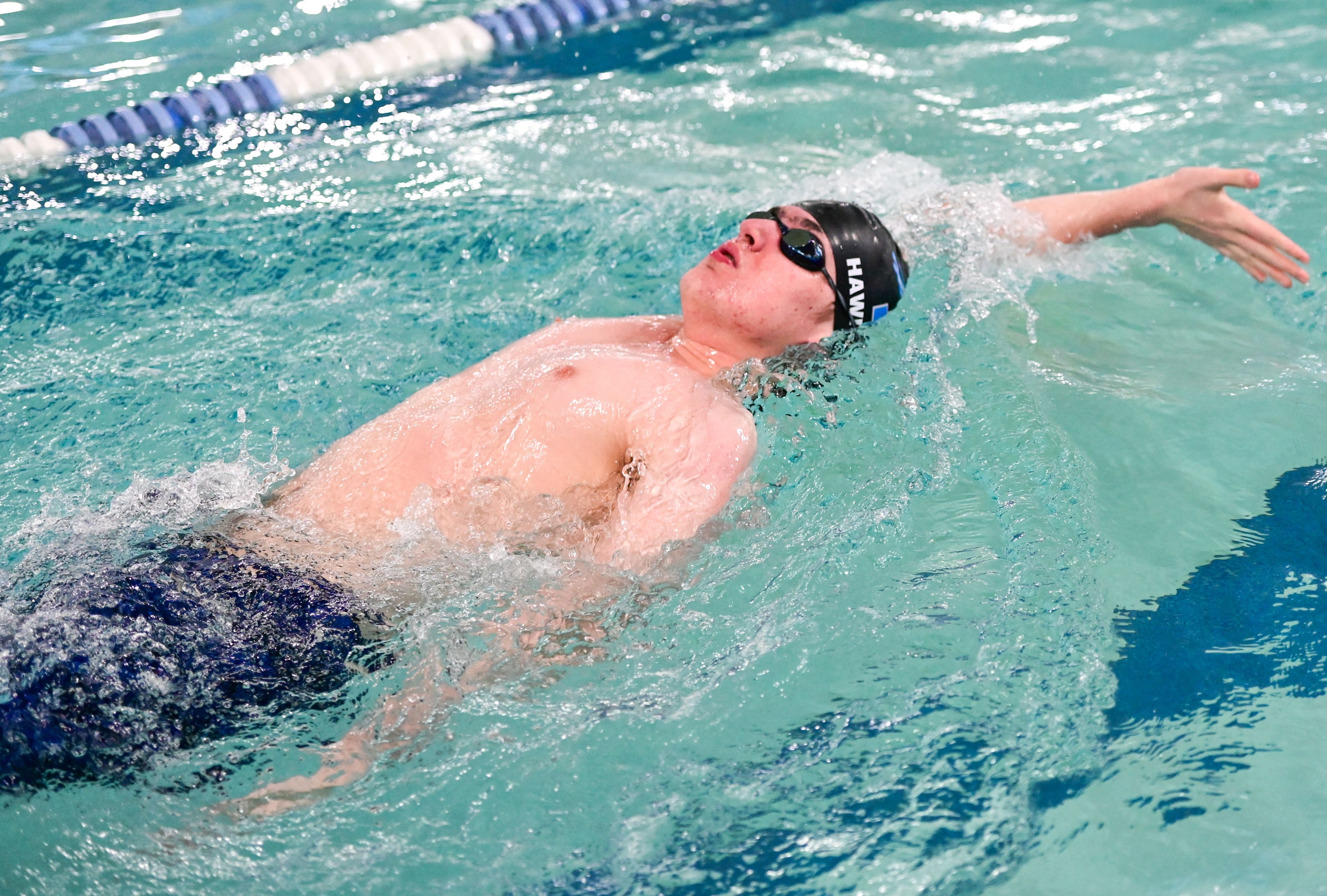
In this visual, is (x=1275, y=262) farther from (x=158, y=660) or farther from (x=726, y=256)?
(x=158, y=660)

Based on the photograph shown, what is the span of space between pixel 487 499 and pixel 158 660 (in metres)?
0.79

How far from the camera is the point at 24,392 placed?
346cm

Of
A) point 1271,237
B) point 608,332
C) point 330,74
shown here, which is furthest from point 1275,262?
point 330,74

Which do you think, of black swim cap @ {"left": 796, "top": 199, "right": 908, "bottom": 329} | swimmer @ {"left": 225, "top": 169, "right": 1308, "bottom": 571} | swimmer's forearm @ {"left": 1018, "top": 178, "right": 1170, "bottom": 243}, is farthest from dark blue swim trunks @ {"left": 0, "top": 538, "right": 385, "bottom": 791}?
swimmer's forearm @ {"left": 1018, "top": 178, "right": 1170, "bottom": 243}

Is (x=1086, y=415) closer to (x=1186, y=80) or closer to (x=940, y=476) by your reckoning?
(x=940, y=476)

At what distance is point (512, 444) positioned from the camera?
2.63m

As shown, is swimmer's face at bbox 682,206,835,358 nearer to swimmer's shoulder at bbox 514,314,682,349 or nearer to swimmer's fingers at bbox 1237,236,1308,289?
swimmer's shoulder at bbox 514,314,682,349

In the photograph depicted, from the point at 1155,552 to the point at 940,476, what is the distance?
0.59 m

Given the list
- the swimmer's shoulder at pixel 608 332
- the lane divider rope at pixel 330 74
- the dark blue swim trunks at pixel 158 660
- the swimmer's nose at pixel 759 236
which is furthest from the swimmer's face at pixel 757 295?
the lane divider rope at pixel 330 74

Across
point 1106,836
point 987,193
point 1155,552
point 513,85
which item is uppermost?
point 513,85

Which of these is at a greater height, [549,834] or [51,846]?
[51,846]

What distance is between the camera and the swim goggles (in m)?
2.95

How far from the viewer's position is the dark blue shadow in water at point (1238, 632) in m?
2.51

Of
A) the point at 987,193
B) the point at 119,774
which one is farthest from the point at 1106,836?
the point at 987,193
